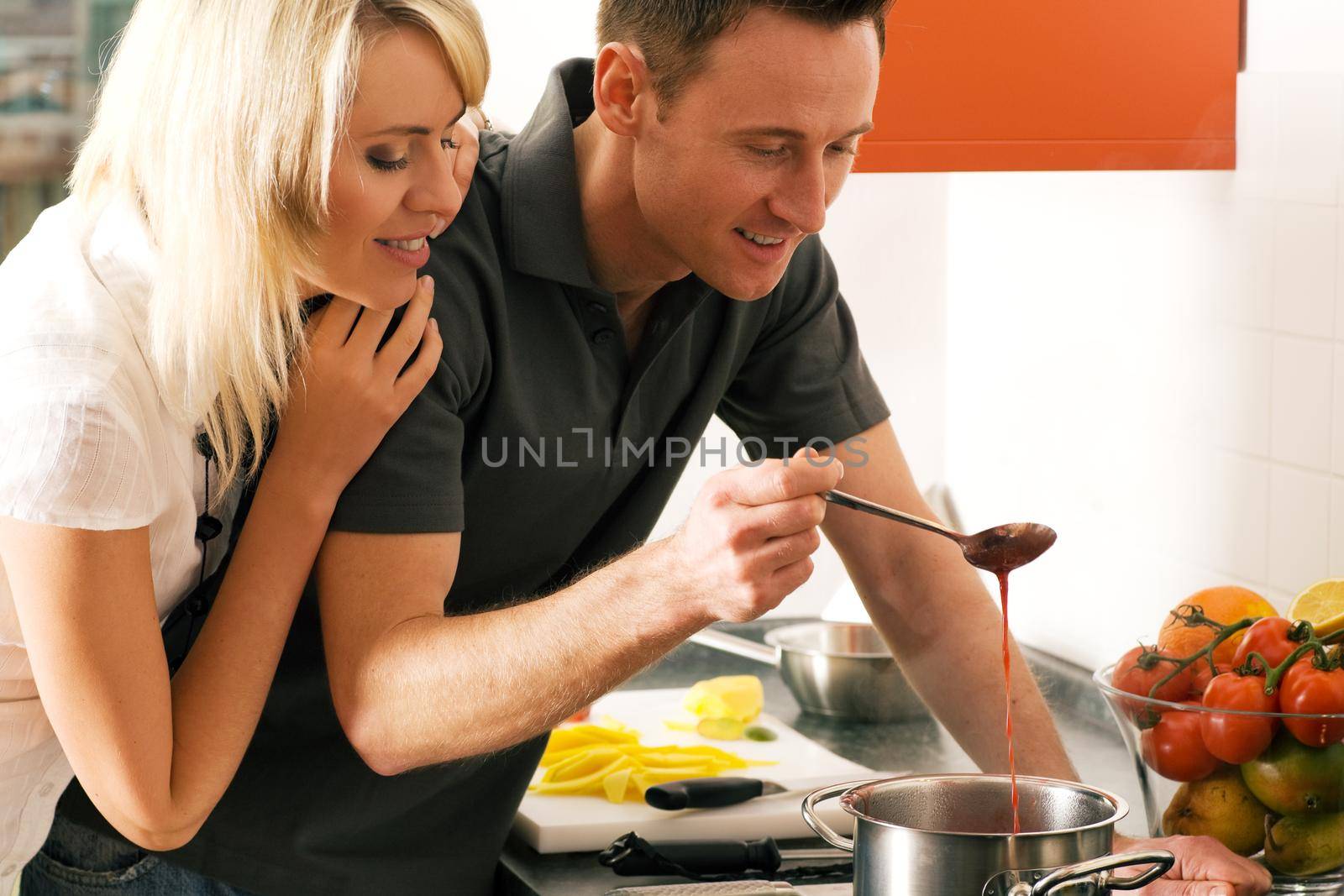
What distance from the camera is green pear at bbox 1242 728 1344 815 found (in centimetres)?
112

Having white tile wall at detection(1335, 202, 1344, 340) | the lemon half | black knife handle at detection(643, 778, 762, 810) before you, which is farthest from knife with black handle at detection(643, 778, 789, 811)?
white tile wall at detection(1335, 202, 1344, 340)

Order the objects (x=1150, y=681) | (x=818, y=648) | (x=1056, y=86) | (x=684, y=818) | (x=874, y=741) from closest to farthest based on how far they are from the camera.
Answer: (x=1150, y=681) → (x=684, y=818) → (x=1056, y=86) → (x=874, y=741) → (x=818, y=648)

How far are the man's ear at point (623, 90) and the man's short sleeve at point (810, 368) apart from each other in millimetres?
255

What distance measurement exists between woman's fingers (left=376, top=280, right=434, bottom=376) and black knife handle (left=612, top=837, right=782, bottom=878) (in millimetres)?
480

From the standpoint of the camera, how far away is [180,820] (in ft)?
3.72

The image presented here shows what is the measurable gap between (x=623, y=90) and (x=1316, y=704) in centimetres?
73

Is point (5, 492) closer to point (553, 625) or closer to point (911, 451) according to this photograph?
point (553, 625)

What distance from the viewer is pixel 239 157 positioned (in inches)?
41.8

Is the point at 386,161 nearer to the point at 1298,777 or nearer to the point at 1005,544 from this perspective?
the point at 1005,544

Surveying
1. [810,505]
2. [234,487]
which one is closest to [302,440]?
[234,487]

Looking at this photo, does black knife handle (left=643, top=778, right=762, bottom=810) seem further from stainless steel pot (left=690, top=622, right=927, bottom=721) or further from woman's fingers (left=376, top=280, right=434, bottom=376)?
woman's fingers (left=376, top=280, right=434, bottom=376)

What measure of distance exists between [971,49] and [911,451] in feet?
2.71

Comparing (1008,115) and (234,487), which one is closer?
(234,487)

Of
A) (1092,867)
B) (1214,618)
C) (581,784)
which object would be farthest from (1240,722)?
(581,784)
